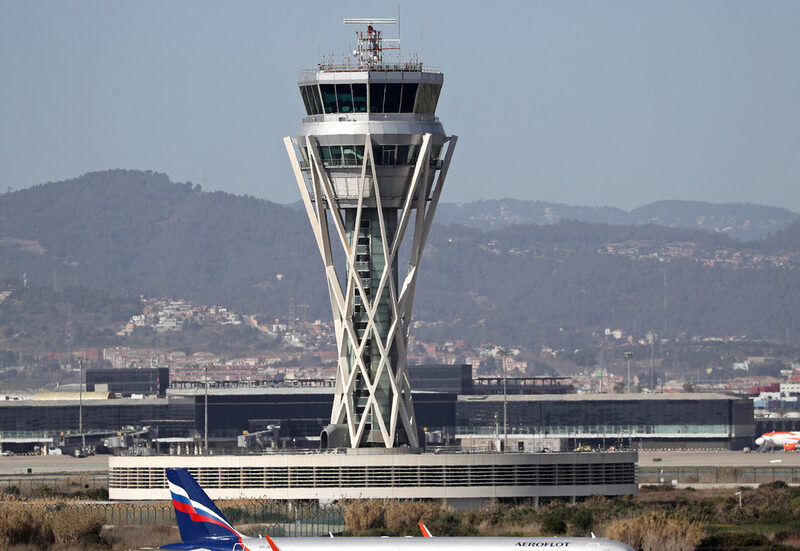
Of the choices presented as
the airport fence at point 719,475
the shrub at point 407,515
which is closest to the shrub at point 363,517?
the shrub at point 407,515

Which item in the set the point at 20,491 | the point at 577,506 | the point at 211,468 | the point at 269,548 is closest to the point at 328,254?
the point at 211,468

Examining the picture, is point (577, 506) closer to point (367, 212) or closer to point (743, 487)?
point (367, 212)

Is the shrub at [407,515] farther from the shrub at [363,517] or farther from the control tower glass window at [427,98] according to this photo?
the control tower glass window at [427,98]

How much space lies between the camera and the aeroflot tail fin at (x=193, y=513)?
69062 millimetres

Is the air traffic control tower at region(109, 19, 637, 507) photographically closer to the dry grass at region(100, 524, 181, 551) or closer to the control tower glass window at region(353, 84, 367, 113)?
the control tower glass window at region(353, 84, 367, 113)

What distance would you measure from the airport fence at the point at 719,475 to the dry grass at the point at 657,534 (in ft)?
196

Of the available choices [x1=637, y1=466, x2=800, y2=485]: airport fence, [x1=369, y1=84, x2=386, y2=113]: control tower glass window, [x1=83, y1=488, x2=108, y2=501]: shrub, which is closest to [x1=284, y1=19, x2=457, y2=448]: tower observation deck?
[x1=369, y1=84, x2=386, y2=113]: control tower glass window

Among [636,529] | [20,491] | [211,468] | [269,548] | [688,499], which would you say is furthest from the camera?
[20,491]

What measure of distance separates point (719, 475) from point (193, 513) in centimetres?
9465

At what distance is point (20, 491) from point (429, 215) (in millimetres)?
39397

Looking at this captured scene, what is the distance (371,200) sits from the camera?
110812 millimetres

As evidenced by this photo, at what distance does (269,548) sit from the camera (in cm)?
6669

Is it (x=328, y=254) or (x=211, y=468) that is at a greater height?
(x=328, y=254)

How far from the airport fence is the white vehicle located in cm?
7960
